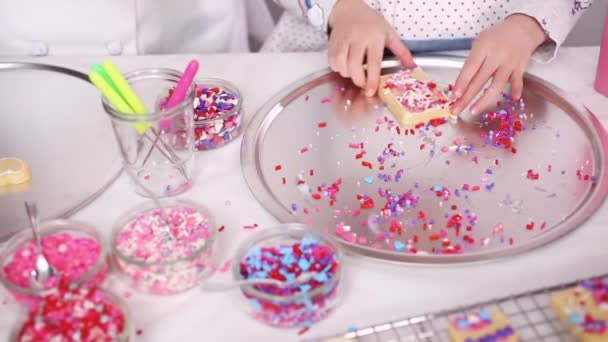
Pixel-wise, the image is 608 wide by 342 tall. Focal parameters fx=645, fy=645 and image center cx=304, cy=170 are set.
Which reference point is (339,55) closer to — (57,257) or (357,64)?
(357,64)

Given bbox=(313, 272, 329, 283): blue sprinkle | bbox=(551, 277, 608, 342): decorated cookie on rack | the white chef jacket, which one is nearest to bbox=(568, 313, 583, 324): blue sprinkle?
bbox=(551, 277, 608, 342): decorated cookie on rack

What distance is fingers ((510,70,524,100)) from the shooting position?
934 mm

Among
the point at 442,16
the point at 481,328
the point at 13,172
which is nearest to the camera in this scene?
the point at 481,328

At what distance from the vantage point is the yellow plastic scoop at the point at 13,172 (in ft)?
2.64

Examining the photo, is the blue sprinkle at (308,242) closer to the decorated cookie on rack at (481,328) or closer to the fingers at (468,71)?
the decorated cookie on rack at (481,328)

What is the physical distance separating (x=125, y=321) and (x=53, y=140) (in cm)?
39

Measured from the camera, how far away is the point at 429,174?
0.81 metres

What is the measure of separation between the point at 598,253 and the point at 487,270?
0.13 meters

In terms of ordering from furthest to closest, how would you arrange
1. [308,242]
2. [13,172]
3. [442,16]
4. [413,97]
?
[442,16] < [413,97] < [13,172] < [308,242]

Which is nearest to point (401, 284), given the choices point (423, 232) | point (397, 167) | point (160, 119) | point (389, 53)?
point (423, 232)

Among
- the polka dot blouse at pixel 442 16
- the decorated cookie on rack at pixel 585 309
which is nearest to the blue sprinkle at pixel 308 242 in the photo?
the decorated cookie on rack at pixel 585 309

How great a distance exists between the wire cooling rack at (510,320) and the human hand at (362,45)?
43cm

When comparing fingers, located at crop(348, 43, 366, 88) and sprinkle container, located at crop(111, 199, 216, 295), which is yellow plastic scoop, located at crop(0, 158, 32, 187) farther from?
fingers, located at crop(348, 43, 366, 88)

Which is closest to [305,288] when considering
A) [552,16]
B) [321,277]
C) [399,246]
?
[321,277]
